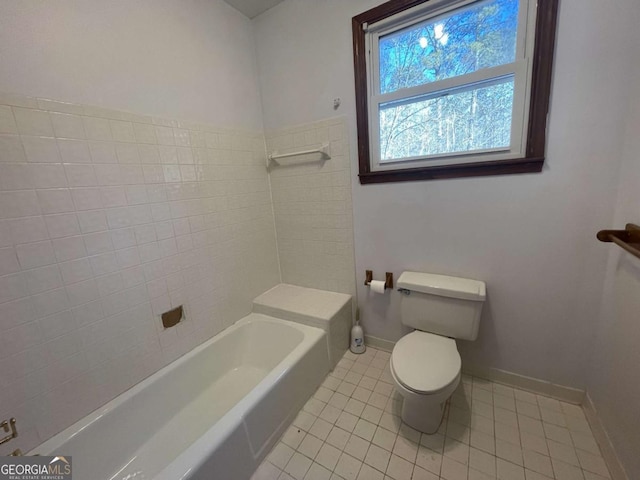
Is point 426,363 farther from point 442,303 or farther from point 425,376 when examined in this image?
point 442,303

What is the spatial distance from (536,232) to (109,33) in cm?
230

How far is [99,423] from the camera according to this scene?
3.83 feet

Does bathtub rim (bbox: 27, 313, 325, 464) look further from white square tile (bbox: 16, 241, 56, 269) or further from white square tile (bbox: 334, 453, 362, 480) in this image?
white square tile (bbox: 16, 241, 56, 269)

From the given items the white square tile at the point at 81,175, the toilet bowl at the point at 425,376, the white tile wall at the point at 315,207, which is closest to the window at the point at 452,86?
the white tile wall at the point at 315,207

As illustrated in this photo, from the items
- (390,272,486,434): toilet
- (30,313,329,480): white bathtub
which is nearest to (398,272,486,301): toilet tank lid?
(390,272,486,434): toilet

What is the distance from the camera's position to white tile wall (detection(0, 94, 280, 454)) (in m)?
0.97

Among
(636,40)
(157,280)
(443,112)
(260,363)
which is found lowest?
(260,363)

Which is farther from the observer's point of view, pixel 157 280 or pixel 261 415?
pixel 157 280

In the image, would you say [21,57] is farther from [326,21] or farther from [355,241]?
[355,241]

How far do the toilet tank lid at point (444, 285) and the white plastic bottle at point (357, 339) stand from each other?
59 centimetres

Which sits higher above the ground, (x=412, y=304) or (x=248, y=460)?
(x=412, y=304)

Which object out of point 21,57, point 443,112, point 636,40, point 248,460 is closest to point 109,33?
point 21,57

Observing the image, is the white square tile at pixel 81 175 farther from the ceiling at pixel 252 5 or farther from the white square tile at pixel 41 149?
the ceiling at pixel 252 5

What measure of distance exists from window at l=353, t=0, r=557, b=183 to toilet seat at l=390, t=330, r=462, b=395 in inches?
37.8
